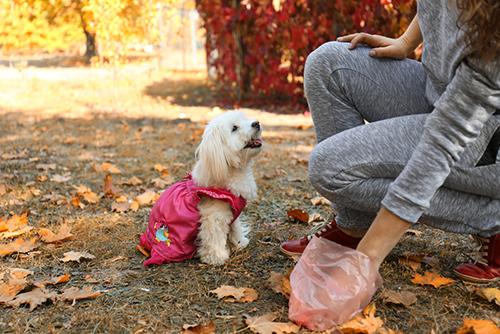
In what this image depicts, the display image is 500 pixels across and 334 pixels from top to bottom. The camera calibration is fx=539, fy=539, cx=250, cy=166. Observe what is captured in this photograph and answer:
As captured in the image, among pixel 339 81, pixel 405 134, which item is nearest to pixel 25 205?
pixel 339 81

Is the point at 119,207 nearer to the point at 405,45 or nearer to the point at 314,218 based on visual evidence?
the point at 314,218

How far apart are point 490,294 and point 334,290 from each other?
65cm

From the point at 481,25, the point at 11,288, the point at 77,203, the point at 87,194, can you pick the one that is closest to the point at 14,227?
the point at 77,203

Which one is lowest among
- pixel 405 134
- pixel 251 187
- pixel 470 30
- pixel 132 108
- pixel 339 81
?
pixel 132 108

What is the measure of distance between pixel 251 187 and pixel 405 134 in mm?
869

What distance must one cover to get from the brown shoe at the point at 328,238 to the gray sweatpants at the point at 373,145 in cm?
6

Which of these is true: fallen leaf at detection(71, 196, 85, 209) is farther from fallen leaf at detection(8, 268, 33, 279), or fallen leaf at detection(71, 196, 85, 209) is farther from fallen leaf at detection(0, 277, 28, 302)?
fallen leaf at detection(0, 277, 28, 302)

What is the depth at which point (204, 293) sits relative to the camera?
217 centimetres

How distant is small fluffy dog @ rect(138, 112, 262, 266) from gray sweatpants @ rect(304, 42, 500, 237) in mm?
405

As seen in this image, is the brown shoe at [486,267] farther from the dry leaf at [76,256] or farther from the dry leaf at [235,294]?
the dry leaf at [76,256]

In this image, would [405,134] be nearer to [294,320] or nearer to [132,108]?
[294,320]

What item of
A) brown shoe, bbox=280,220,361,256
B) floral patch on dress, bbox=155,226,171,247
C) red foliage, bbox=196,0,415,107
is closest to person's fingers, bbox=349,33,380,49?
brown shoe, bbox=280,220,361,256

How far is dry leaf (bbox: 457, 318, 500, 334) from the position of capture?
176cm

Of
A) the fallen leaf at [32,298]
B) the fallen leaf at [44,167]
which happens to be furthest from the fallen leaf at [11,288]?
the fallen leaf at [44,167]
